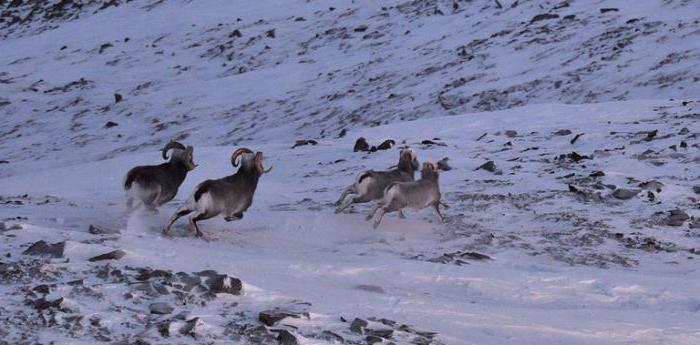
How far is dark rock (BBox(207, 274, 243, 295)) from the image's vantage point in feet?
22.1

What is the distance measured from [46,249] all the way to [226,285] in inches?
70.7

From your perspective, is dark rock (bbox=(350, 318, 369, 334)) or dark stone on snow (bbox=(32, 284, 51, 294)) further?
dark stone on snow (bbox=(32, 284, 51, 294))

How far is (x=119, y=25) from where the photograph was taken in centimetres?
4134

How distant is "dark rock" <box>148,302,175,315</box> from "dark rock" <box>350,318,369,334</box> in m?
1.24

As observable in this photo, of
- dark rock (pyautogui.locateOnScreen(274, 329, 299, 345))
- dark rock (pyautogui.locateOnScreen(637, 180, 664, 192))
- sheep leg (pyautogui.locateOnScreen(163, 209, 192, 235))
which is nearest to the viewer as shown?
dark rock (pyautogui.locateOnScreen(274, 329, 299, 345))

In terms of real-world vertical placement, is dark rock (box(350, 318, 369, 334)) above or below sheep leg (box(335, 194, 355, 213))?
above

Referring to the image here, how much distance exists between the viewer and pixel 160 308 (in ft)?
20.5

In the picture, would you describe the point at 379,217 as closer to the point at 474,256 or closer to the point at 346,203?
the point at 346,203

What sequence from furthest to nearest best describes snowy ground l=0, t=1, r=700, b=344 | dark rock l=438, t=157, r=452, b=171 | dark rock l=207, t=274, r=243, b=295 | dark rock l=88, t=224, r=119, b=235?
dark rock l=438, t=157, r=452, b=171
dark rock l=88, t=224, r=119, b=235
dark rock l=207, t=274, r=243, b=295
snowy ground l=0, t=1, r=700, b=344

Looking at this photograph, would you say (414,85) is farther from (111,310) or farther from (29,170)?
(111,310)

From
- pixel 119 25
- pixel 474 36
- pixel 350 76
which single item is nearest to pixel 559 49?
pixel 474 36

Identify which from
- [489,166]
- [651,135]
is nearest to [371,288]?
[489,166]

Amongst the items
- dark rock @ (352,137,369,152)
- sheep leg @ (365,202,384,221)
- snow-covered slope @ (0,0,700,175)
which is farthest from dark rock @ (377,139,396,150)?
snow-covered slope @ (0,0,700,175)

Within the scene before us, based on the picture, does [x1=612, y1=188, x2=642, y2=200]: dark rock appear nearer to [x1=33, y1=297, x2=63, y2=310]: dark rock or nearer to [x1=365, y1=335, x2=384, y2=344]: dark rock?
[x1=365, y1=335, x2=384, y2=344]: dark rock
